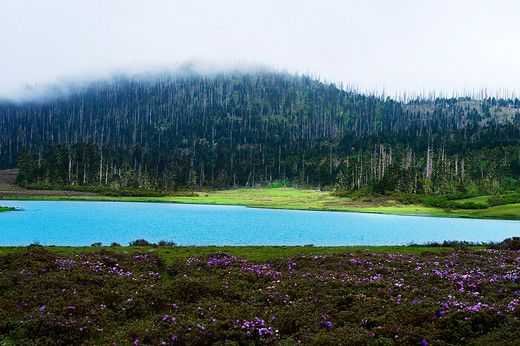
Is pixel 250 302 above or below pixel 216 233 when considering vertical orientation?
above

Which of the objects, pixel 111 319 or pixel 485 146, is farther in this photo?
pixel 485 146

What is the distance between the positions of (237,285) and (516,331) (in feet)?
29.3

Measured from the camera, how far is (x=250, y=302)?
1177 centimetres

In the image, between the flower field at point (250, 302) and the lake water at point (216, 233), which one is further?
the lake water at point (216, 233)

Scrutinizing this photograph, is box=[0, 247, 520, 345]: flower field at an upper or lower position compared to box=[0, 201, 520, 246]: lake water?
upper

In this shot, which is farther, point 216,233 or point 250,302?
point 216,233

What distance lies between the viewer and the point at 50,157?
143 m

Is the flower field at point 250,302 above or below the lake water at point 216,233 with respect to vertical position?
above

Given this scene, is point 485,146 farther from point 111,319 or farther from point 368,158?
point 111,319

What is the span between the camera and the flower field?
29.5ft

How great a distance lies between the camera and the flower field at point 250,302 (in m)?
8.98

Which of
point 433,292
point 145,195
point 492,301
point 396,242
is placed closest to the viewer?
point 492,301

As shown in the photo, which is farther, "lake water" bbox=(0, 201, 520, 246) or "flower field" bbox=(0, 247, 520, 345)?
"lake water" bbox=(0, 201, 520, 246)

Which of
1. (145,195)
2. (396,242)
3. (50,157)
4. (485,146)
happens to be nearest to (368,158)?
(485,146)
